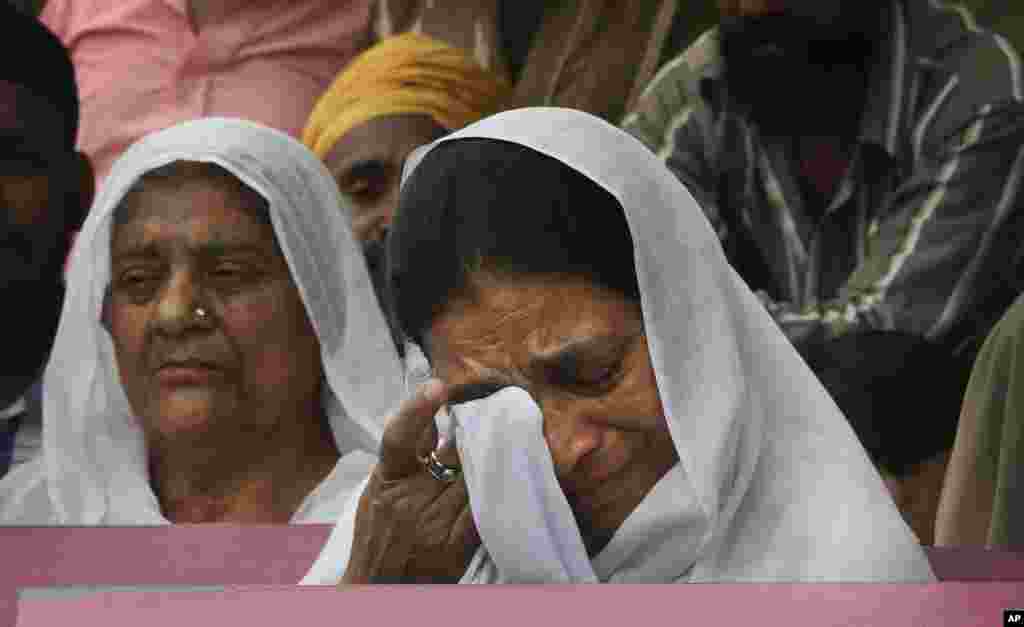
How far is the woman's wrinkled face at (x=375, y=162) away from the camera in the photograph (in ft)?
11.1

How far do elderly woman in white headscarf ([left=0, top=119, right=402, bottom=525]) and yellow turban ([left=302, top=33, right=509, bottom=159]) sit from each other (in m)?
0.20

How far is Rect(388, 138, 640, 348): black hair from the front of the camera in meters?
3.03

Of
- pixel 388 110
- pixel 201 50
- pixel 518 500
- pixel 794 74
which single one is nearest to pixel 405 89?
pixel 388 110

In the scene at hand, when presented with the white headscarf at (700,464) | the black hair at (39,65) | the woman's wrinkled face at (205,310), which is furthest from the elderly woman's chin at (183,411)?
the black hair at (39,65)

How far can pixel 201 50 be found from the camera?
364 cm

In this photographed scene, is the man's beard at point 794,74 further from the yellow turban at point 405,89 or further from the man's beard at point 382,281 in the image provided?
the man's beard at point 382,281

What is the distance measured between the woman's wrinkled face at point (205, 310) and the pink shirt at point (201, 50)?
0.28 m

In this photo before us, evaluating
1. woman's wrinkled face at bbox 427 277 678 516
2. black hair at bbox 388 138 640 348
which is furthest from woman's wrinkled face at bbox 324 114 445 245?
woman's wrinkled face at bbox 427 277 678 516

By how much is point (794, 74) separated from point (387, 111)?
70cm

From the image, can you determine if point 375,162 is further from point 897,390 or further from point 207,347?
point 897,390

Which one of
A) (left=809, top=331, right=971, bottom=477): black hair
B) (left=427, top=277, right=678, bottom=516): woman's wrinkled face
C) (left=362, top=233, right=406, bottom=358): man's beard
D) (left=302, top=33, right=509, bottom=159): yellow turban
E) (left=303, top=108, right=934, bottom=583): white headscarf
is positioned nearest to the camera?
(left=303, top=108, right=934, bottom=583): white headscarf

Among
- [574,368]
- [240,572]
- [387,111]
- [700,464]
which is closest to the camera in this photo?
[700,464]

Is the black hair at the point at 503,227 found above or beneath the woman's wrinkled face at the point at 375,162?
above

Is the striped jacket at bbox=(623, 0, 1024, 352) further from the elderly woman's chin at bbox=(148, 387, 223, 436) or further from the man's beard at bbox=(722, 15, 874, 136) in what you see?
the elderly woman's chin at bbox=(148, 387, 223, 436)
